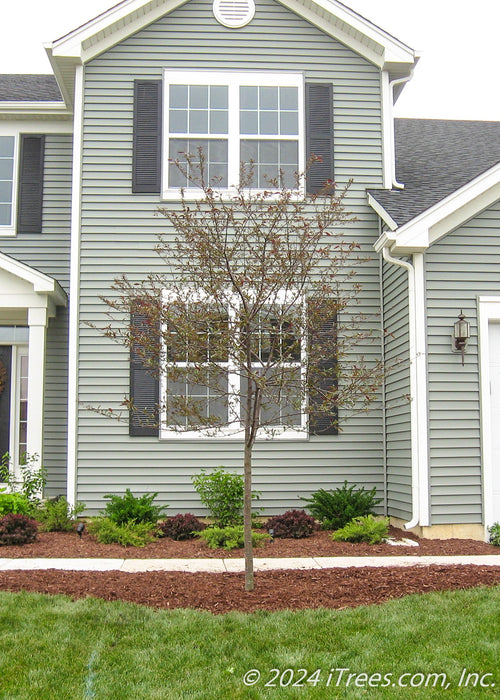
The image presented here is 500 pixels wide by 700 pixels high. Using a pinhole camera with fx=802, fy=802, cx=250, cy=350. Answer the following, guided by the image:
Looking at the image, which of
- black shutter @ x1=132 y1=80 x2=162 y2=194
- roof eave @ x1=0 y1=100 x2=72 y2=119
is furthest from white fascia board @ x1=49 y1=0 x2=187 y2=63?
roof eave @ x1=0 y1=100 x2=72 y2=119

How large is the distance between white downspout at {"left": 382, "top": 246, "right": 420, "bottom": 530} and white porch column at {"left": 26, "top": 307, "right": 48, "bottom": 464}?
4.69 metres

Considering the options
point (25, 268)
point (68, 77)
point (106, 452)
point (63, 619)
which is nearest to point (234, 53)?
point (68, 77)

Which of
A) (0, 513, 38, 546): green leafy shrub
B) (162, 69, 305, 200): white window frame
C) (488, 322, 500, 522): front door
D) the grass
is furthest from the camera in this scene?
(162, 69, 305, 200): white window frame

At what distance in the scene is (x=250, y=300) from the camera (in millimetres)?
6227

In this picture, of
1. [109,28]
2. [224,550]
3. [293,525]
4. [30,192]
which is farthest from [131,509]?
[109,28]

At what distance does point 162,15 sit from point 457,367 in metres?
6.09

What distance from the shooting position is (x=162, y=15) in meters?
10.7

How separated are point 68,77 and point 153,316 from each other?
243 inches

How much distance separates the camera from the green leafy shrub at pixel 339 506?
9422mm

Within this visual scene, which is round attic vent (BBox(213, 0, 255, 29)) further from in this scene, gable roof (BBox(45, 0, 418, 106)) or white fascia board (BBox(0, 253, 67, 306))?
white fascia board (BBox(0, 253, 67, 306))

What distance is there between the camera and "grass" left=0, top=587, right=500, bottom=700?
173 inches

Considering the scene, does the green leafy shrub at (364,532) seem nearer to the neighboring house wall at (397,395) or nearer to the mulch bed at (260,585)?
the neighboring house wall at (397,395)

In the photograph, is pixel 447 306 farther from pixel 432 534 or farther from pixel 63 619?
pixel 63 619

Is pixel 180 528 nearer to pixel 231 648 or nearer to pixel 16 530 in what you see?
pixel 16 530
